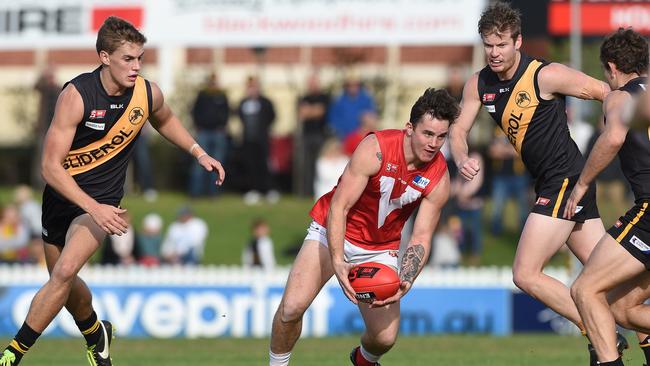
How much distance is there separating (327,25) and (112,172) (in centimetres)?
962

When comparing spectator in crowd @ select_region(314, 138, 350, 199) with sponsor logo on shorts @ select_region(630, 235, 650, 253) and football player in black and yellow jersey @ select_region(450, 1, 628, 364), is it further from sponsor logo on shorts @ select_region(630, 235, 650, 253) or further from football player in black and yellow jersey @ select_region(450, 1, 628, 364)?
sponsor logo on shorts @ select_region(630, 235, 650, 253)

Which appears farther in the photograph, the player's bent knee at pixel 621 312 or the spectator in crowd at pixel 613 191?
the spectator in crowd at pixel 613 191

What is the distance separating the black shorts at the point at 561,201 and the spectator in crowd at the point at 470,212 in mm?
9696

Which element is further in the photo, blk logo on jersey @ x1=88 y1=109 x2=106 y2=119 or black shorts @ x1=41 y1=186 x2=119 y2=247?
black shorts @ x1=41 y1=186 x2=119 y2=247

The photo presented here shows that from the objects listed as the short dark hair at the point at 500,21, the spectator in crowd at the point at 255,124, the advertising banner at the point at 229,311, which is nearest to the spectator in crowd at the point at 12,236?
the advertising banner at the point at 229,311

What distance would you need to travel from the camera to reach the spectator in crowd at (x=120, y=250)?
18.5m

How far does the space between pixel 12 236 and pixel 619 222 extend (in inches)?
501

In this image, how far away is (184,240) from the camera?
19.0m

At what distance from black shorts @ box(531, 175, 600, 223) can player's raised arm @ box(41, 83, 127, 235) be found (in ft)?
10.7

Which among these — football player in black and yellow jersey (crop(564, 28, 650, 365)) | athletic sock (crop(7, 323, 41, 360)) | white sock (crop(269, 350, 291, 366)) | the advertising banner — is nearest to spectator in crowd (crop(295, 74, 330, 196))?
the advertising banner

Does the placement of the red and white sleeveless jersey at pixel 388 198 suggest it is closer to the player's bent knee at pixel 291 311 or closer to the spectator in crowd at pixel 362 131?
the player's bent knee at pixel 291 311

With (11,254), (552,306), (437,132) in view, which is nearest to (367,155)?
(437,132)

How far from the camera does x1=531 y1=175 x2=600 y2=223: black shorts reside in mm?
9312

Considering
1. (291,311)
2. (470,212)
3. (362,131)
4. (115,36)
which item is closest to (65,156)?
(115,36)
